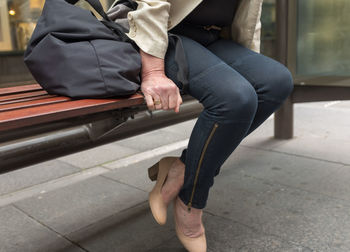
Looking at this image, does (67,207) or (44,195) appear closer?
(67,207)

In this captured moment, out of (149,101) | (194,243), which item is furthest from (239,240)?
(149,101)

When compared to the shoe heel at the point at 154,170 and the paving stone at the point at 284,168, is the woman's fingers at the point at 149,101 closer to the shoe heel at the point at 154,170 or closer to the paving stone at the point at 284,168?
the shoe heel at the point at 154,170

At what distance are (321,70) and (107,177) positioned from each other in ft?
6.94

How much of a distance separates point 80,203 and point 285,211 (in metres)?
→ 1.34

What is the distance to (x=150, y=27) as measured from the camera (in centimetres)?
178

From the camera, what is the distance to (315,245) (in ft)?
6.83

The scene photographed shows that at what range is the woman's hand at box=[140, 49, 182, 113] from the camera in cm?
169

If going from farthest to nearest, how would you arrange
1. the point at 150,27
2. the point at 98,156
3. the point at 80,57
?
1. the point at 98,156
2. the point at 150,27
3. the point at 80,57

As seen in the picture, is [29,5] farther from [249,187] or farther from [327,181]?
[327,181]

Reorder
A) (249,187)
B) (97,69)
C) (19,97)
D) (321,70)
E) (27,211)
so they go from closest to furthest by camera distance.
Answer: (97,69) → (19,97) → (27,211) → (249,187) → (321,70)

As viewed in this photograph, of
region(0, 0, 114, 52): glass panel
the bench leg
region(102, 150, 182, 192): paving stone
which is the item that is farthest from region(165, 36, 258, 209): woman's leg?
region(0, 0, 114, 52): glass panel

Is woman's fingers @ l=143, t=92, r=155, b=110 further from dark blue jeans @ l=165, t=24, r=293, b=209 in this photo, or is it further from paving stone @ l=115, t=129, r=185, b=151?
paving stone @ l=115, t=129, r=185, b=151

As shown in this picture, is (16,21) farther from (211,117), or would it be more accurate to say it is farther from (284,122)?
(211,117)

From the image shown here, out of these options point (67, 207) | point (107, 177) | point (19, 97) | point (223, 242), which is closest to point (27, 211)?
point (67, 207)
